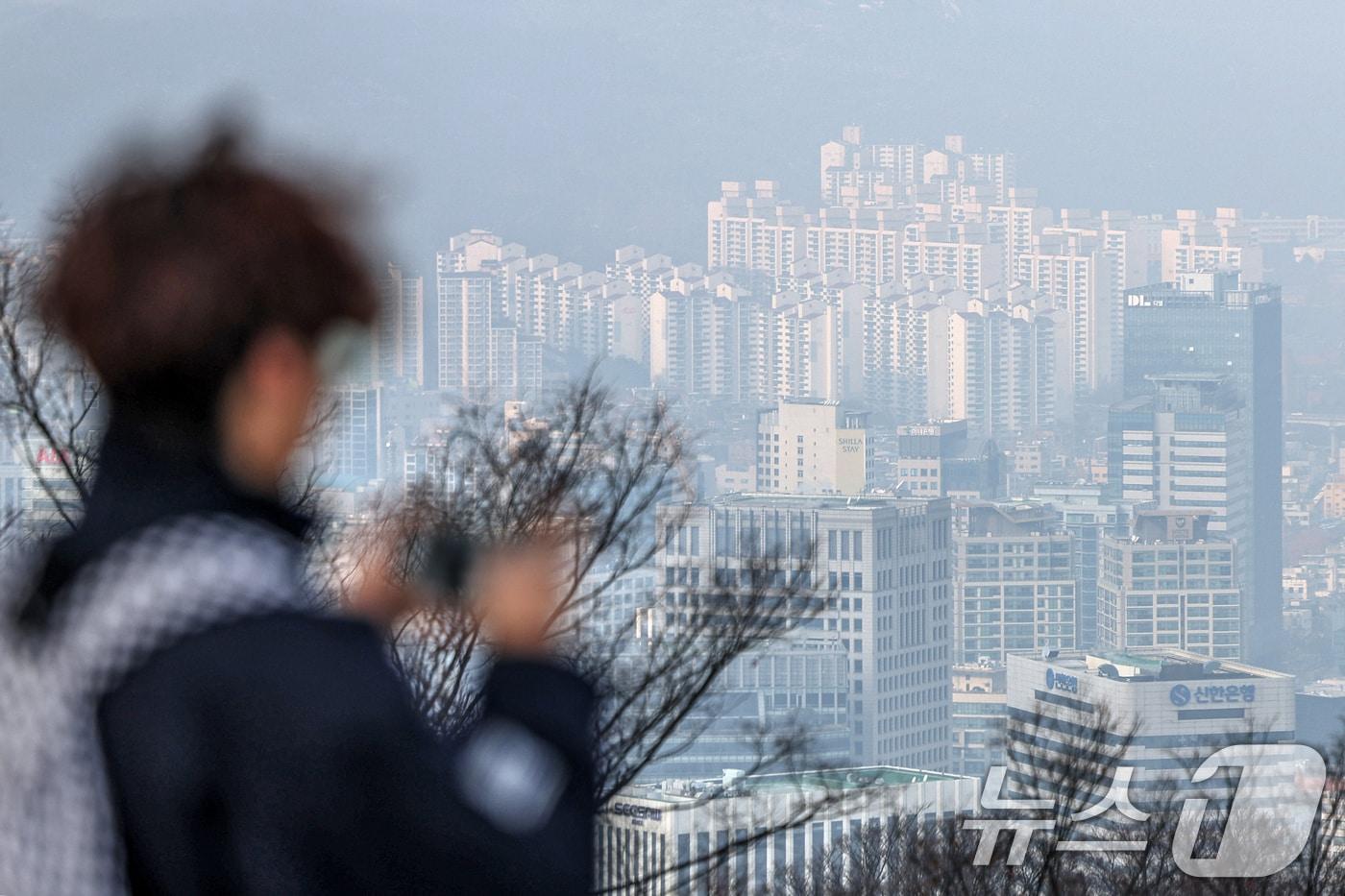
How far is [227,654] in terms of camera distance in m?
0.55

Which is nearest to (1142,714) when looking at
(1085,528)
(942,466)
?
(1085,528)

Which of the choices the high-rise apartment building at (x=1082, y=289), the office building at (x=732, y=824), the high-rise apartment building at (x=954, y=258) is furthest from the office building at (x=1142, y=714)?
the high-rise apartment building at (x=954, y=258)

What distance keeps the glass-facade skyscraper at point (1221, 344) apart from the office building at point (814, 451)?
17.2 metres

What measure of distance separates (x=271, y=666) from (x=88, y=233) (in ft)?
0.70

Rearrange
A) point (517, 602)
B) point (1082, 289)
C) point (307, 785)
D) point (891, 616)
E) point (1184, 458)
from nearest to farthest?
point (307, 785), point (517, 602), point (891, 616), point (1184, 458), point (1082, 289)

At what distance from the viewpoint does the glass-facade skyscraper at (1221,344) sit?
67.8 metres

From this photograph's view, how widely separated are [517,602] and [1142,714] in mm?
11889

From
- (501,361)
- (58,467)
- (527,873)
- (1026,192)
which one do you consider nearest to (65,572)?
(527,873)

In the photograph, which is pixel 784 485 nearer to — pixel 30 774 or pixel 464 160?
pixel 464 160

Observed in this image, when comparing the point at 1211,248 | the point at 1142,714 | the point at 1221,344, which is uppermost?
the point at 1211,248

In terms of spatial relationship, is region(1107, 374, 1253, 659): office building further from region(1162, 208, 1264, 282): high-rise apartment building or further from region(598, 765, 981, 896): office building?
region(598, 765, 981, 896): office building

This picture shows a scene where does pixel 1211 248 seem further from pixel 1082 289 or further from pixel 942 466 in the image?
pixel 942 466

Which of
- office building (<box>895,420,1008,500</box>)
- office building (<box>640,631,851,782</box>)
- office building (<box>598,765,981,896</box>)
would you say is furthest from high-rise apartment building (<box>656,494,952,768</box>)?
office building (<box>598,765,981,896</box>)

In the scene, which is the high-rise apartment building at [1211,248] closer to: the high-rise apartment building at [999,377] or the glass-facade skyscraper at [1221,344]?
the high-rise apartment building at [999,377]
